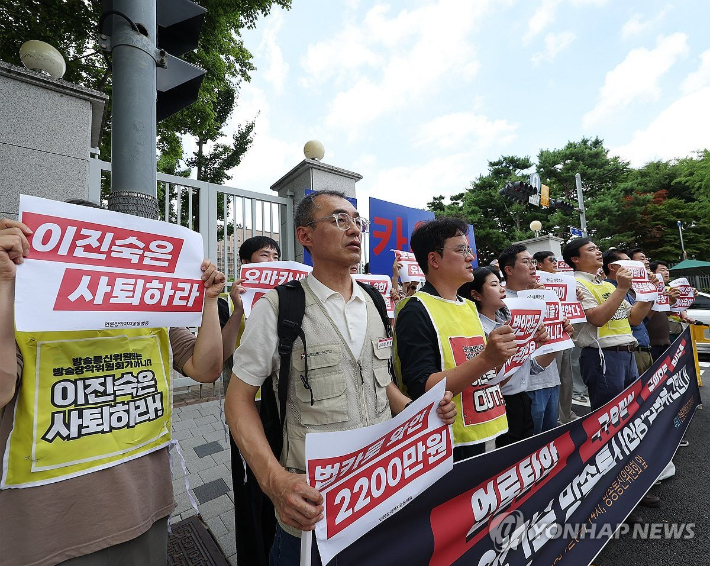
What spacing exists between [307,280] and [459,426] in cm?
110

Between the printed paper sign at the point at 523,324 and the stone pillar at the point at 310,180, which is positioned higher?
the stone pillar at the point at 310,180

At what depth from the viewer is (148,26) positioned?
2.04 meters

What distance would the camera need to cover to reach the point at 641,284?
348 centimetres

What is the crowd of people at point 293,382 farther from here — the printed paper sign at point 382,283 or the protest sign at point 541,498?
the printed paper sign at point 382,283

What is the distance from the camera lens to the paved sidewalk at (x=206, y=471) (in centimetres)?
281

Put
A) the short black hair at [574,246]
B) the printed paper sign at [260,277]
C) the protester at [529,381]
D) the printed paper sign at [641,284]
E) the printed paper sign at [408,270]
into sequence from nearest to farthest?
the protester at [529,381] < the printed paper sign at [260,277] < the printed paper sign at [641,284] < the short black hair at [574,246] < the printed paper sign at [408,270]

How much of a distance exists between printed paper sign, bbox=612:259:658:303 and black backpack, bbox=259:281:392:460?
11.3 ft

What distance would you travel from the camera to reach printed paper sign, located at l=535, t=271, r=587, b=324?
2834 millimetres

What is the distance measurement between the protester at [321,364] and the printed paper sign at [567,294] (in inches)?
76.2

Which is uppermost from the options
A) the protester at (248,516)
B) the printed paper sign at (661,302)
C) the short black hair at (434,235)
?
the short black hair at (434,235)

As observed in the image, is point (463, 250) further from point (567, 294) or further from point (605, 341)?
point (605, 341)

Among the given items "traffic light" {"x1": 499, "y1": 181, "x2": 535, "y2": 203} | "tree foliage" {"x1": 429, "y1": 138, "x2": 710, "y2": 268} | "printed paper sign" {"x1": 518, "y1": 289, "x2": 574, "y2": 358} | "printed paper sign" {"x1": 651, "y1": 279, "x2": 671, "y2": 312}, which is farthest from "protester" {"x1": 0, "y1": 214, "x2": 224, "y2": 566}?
"tree foliage" {"x1": 429, "y1": 138, "x2": 710, "y2": 268}

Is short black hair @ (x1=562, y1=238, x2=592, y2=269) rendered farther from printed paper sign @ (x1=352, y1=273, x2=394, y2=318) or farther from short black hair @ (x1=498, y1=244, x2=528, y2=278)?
printed paper sign @ (x1=352, y1=273, x2=394, y2=318)

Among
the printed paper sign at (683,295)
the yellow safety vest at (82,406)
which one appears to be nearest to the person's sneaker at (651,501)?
the printed paper sign at (683,295)
